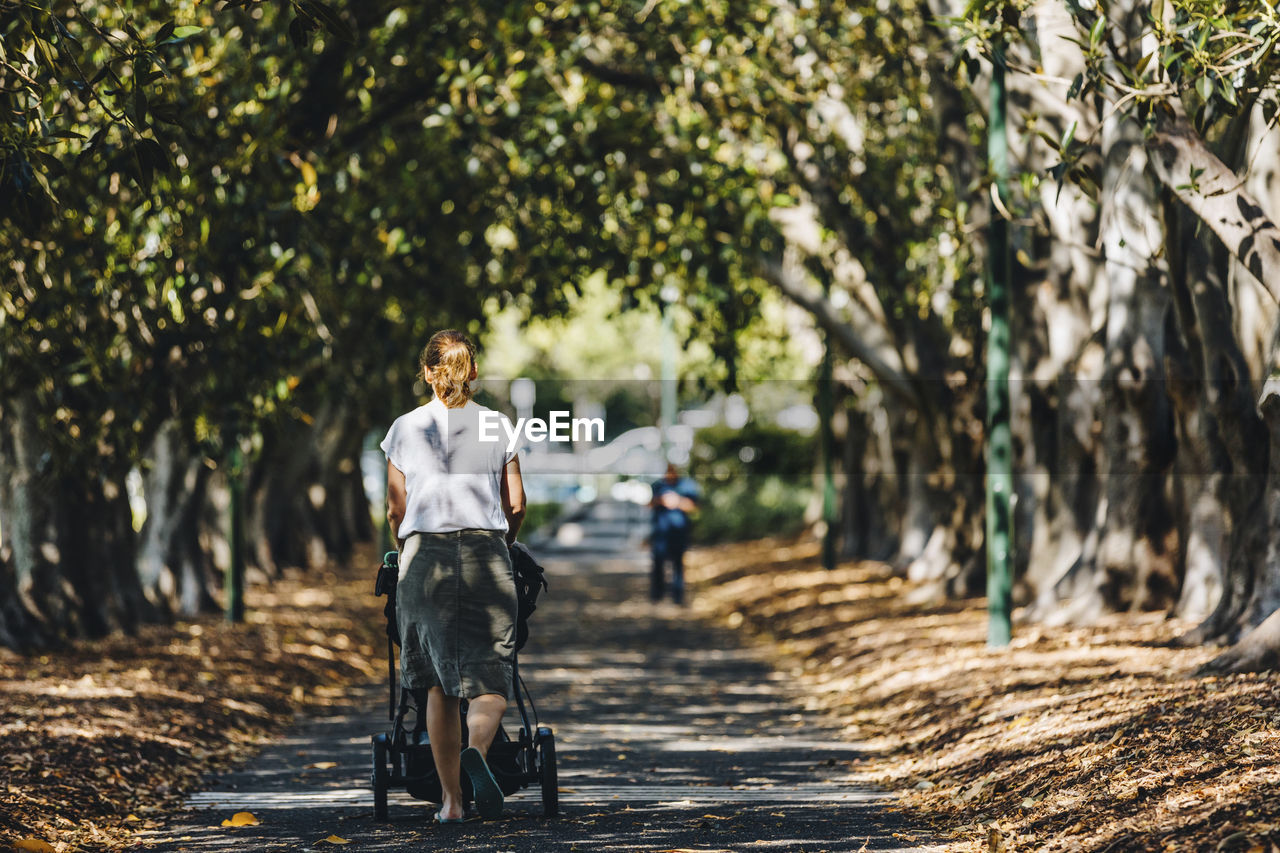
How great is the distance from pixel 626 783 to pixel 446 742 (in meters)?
1.76

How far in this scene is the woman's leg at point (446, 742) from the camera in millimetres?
6730

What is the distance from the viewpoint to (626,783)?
8.30m

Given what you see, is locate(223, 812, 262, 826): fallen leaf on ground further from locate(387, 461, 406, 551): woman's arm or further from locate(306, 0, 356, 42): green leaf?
locate(306, 0, 356, 42): green leaf

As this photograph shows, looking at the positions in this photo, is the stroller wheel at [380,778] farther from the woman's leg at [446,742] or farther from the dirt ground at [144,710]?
the dirt ground at [144,710]

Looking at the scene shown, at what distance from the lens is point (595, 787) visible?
8164 mm

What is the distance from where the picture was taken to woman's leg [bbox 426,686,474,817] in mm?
6730

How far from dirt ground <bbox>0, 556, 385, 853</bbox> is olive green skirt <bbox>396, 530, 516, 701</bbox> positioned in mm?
1561

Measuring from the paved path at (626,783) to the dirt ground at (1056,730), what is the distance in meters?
0.40

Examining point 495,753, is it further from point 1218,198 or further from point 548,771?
point 1218,198

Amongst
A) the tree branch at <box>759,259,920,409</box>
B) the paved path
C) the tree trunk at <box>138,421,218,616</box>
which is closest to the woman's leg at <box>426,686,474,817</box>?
the paved path

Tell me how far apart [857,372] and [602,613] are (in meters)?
6.18

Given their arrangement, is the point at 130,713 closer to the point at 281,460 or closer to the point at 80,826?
the point at 80,826

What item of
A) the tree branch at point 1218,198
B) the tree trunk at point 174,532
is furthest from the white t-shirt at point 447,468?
the tree trunk at point 174,532

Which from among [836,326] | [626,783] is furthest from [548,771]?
[836,326]
